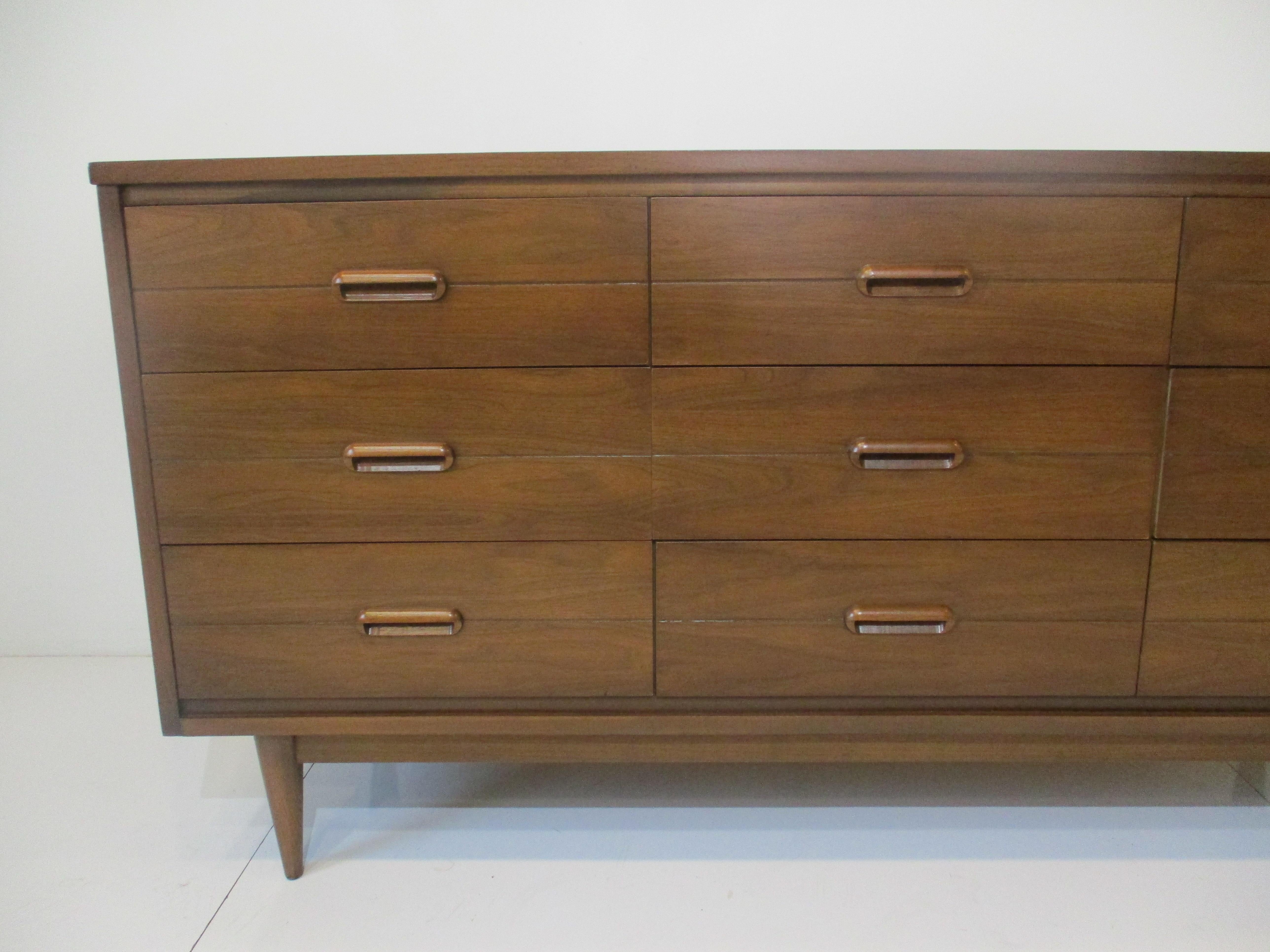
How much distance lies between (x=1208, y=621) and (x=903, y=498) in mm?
407

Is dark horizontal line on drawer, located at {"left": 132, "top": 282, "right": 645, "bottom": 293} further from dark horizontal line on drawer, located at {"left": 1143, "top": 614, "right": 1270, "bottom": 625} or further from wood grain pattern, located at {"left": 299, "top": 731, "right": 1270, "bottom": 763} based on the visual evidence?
dark horizontal line on drawer, located at {"left": 1143, "top": 614, "right": 1270, "bottom": 625}

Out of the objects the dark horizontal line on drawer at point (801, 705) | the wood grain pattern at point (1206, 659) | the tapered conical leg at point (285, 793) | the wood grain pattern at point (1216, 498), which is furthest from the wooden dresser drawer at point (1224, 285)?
the tapered conical leg at point (285, 793)

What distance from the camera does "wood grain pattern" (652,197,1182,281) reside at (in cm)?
84

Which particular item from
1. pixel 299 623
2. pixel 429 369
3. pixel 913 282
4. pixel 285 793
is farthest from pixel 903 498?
pixel 285 793

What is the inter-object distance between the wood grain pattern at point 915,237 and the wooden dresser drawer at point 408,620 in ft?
1.17

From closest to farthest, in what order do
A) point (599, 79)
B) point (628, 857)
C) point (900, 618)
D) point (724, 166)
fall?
point (724, 166)
point (900, 618)
point (628, 857)
point (599, 79)

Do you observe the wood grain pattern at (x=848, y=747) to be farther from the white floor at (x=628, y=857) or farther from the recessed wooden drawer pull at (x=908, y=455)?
the recessed wooden drawer pull at (x=908, y=455)

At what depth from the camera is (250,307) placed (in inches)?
34.1

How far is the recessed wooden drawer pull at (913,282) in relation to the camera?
0.84 metres

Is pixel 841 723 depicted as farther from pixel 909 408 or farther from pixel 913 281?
pixel 913 281

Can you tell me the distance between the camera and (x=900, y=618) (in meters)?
0.92

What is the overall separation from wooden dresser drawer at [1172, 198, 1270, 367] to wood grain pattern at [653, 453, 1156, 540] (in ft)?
0.47

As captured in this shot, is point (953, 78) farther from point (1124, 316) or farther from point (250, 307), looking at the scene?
point (250, 307)

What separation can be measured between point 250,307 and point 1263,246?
1.14 m
